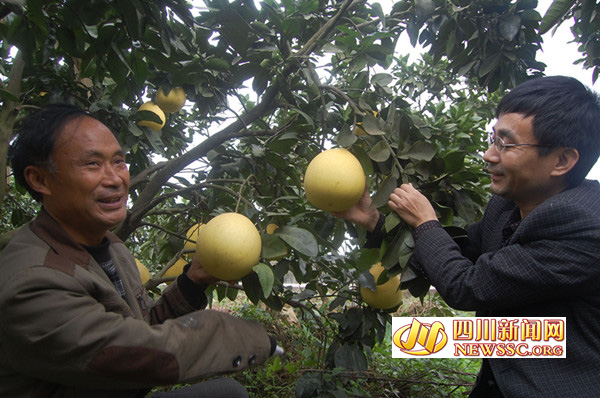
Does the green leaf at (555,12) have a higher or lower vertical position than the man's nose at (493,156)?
higher

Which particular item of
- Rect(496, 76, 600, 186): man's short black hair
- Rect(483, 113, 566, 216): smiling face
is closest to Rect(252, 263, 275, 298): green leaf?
Rect(483, 113, 566, 216): smiling face

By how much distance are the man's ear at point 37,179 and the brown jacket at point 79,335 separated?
81 millimetres

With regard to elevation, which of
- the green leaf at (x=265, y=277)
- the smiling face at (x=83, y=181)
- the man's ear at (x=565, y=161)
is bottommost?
the green leaf at (x=265, y=277)

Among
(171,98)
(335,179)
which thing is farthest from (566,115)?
(171,98)

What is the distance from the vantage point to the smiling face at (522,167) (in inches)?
52.4

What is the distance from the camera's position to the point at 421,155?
1.50 meters

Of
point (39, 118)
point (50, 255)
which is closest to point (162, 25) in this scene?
point (39, 118)

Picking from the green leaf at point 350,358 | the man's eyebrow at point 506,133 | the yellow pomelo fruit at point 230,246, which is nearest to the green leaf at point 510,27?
the man's eyebrow at point 506,133

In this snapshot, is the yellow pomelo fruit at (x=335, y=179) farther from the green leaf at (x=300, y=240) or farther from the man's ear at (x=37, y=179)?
the man's ear at (x=37, y=179)

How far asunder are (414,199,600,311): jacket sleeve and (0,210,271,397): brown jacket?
0.62 m

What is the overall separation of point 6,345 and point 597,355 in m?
1.48

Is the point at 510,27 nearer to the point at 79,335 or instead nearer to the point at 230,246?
the point at 230,246

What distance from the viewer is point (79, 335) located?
1.02m

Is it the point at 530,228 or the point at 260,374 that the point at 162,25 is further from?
the point at 260,374
